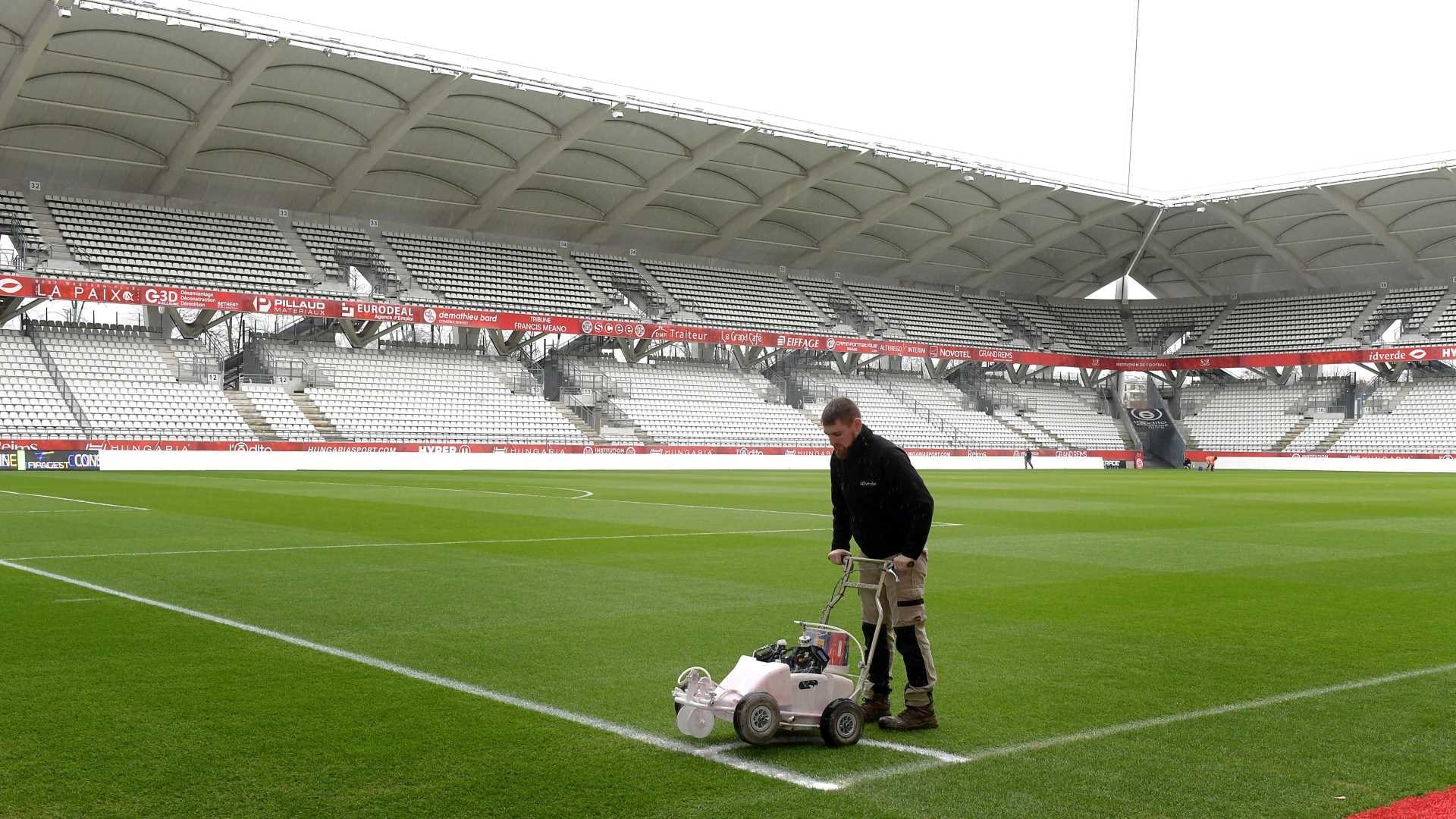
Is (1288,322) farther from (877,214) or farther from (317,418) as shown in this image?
(317,418)

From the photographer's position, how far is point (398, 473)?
43125 millimetres

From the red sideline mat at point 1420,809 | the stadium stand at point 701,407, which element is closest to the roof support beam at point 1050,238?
the stadium stand at point 701,407

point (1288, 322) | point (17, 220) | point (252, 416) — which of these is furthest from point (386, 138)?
point (1288, 322)

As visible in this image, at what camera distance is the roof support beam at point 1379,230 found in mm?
63162

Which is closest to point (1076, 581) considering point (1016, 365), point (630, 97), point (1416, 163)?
point (630, 97)

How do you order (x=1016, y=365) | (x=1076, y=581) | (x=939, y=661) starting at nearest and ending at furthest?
1. (x=939, y=661)
2. (x=1076, y=581)
3. (x=1016, y=365)

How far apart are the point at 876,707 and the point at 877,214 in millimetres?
58238

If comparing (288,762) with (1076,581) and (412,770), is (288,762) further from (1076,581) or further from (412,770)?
(1076,581)

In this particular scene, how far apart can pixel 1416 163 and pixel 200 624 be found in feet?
201

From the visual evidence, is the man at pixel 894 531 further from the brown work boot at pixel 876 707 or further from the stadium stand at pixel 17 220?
the stadium stand at pixel 17 220

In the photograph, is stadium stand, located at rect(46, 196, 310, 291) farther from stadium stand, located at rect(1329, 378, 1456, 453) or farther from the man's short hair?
stadium stand, located at rect(1329, 378, 1456, 453)

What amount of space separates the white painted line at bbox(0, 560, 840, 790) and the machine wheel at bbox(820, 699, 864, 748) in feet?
1.36

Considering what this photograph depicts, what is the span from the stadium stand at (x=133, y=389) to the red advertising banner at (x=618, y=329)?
82.0 inches

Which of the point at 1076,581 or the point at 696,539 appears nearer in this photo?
the point at 1076,581
